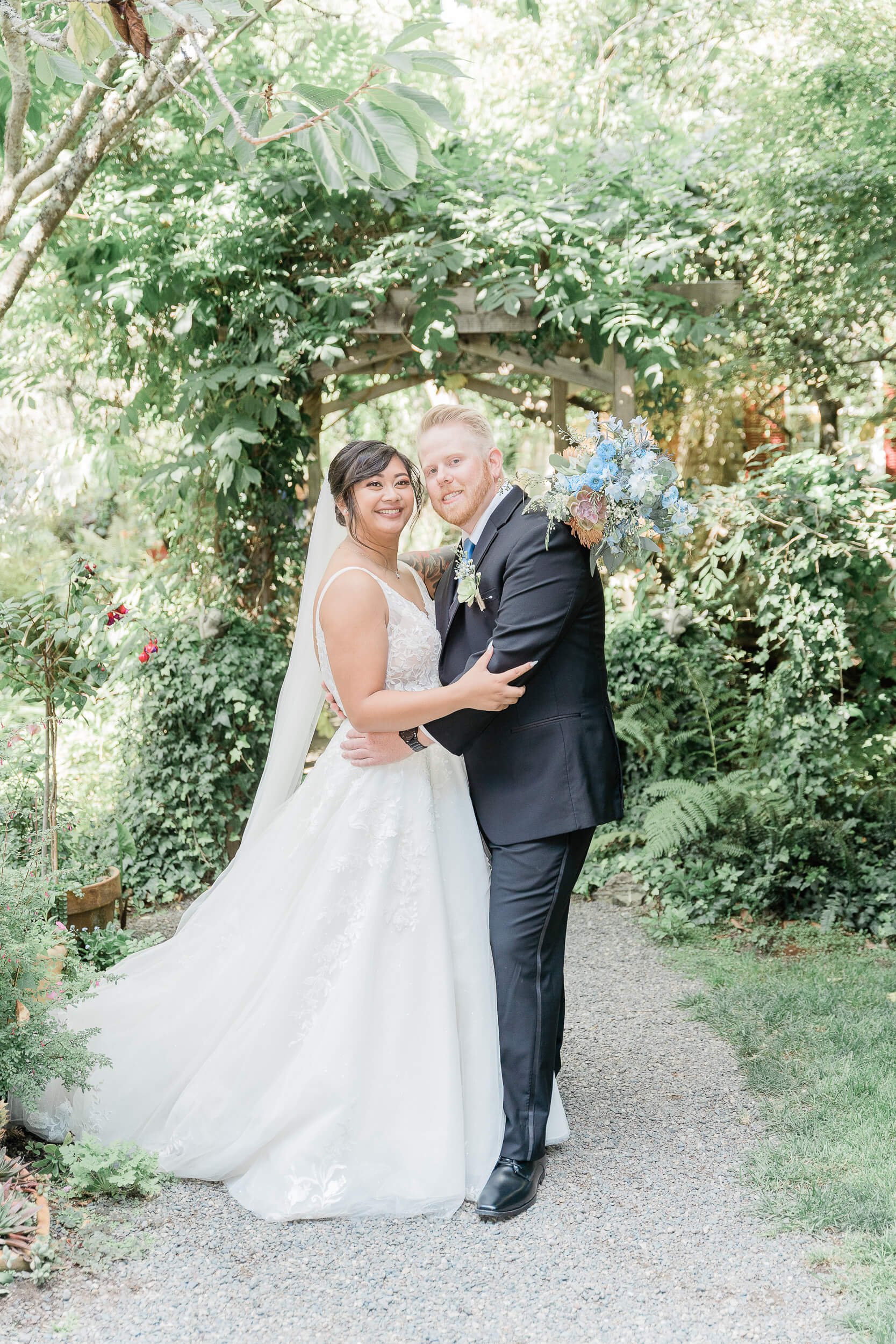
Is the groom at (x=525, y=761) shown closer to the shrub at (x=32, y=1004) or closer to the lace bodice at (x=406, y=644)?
the lace bodice at (x=406, y=644)

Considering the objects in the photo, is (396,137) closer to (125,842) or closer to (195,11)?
(195,11)

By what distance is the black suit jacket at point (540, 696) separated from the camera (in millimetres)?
2844

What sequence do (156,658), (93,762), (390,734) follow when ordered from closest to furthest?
1. (390,734)
2. (156,658)
3. (93,762)

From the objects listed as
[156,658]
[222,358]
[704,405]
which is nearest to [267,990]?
[156,658]

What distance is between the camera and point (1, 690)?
14.8ft

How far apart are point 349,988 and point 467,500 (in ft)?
4.39

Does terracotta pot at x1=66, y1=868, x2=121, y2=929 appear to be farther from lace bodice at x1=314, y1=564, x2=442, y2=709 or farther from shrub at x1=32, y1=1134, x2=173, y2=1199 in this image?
lace bodice at x1=314, y1=564, x2=442, y2=709

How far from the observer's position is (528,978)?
296 centimetres

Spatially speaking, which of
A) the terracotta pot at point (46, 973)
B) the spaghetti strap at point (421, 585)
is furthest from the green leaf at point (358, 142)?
the terracotta pot at point (46, 973)

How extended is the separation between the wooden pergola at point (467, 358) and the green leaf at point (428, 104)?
3.46 m

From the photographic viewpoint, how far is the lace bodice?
315 centimetres

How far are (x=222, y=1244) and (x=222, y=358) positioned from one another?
4595 millimetres

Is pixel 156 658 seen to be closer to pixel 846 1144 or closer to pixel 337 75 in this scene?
pixel 337 75

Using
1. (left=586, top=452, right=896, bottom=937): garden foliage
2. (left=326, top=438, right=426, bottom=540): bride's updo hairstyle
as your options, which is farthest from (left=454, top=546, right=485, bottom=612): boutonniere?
(left=586, top=452, right=896, bottom=937): garden foliage
